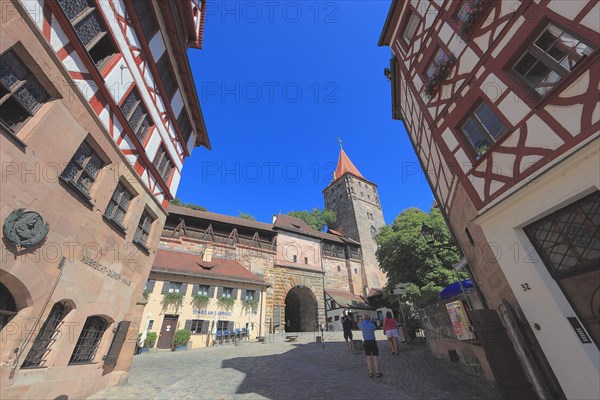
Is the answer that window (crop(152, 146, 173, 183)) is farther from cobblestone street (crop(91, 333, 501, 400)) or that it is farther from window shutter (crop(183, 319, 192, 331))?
window shutter (crop(183, 319, 192, 331))

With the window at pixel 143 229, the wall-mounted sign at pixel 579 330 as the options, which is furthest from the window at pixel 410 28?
the window at pixel 143 229

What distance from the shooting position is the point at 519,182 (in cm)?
485

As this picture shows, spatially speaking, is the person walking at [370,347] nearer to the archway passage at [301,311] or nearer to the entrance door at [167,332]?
the entrance door at [167,332]

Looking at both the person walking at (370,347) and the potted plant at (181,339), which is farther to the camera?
the potted plant at (181,339)

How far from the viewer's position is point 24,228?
171 inches

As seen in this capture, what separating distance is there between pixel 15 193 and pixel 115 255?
3.39 metres

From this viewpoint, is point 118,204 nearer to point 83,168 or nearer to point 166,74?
point 83,168

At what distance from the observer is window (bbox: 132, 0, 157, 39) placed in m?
7.67

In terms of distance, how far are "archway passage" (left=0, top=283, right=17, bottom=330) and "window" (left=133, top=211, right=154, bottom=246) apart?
3568mm

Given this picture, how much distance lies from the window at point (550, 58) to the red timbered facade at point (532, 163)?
0.06 ft

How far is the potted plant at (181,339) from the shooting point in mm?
16469

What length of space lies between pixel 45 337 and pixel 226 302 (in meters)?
15.7

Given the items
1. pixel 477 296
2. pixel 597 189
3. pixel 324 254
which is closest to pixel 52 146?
pixel 597 189

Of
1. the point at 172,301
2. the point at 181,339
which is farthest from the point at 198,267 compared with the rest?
the point at 181,339
